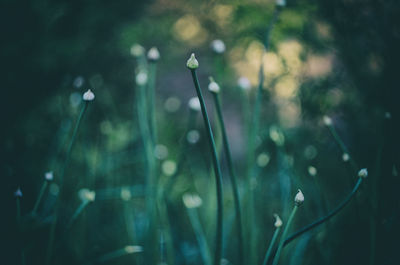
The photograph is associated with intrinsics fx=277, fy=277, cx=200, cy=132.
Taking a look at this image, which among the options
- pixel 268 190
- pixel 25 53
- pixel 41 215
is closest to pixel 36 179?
pixel 41 215

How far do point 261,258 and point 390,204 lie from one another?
0.25 meters

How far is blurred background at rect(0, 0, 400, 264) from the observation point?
0.46 meters

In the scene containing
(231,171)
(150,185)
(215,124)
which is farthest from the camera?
(215,124)

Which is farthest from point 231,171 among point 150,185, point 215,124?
point 215,124

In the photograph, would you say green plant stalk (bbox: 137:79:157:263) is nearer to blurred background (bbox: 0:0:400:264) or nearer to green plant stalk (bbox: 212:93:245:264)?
blurred background (bbox: 0:0:400:264)

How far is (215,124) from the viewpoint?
0.69m

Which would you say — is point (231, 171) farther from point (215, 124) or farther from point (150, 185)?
point (215, 124)

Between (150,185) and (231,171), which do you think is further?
(150,185)

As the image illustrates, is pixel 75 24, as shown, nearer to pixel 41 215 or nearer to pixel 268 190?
pixel 41 215

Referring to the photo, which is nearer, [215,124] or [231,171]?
[231,171]

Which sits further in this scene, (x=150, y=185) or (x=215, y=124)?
(x=215, y=124)

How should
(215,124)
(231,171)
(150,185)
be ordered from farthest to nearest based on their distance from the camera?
1. (215,124)
2. (150,185)
3. (231,171)

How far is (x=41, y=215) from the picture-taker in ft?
1.87

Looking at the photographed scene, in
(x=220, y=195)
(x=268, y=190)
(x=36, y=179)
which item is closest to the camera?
(x=220, y=195)
